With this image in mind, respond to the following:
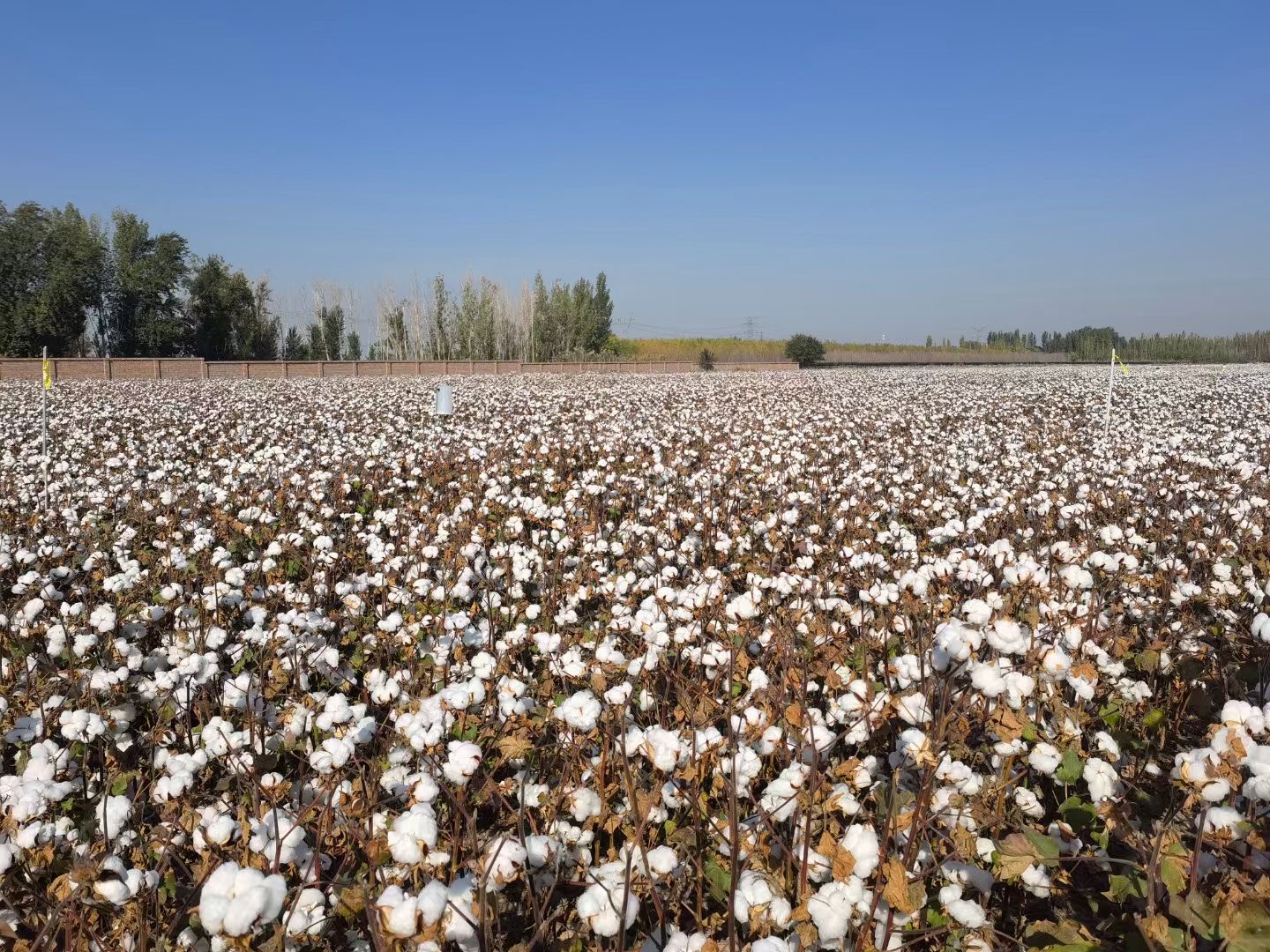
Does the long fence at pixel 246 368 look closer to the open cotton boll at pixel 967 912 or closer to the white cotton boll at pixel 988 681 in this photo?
the white cotton boll at pixel 988 681

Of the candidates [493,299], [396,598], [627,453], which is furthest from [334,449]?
[493,299]

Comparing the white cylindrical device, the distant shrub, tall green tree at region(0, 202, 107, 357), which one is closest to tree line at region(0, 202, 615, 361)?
tall green tree at region(0, 202, 107, 357)

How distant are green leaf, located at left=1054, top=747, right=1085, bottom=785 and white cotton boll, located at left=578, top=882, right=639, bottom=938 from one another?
1452 mm

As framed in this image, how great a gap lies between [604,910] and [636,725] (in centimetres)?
110

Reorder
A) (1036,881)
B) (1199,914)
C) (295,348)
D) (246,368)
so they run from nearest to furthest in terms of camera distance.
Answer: (1199,914) < (1036,881) < (246,368) < (295,348)

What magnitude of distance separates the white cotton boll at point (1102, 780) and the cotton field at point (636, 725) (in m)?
0.03

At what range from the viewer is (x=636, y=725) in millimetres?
2922

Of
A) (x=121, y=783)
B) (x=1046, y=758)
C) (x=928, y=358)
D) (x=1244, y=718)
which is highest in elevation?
(x=928, y=358)

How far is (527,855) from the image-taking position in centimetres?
201

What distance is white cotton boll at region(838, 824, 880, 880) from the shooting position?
1804 millimetres

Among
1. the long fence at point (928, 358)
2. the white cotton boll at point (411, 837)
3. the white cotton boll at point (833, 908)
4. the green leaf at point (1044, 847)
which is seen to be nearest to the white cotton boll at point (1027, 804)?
the green leaf at point (1044, 847)

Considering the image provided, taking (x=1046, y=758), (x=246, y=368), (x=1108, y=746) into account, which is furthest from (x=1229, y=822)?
(x=246, y=368)

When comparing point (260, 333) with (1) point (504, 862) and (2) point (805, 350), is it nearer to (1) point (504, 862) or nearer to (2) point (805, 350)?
(2) point (805, 350)

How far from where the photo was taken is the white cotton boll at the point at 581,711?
2.40 meters
